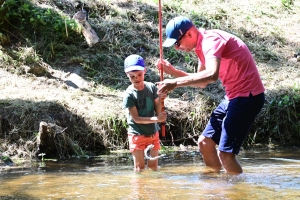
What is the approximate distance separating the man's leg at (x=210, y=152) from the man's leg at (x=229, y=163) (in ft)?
1.07

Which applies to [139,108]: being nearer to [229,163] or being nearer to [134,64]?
[134,64]

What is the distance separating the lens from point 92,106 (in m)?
7.30

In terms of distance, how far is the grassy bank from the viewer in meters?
6.86

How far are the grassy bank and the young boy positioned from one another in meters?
1.64

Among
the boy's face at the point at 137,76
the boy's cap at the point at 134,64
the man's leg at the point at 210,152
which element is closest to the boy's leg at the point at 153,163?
the man's leg at the point at 210,152

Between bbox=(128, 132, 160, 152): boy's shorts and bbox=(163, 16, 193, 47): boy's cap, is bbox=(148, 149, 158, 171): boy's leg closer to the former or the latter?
bbox=(128, 132, 160, 152): boy's shorts

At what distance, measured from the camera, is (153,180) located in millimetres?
4668

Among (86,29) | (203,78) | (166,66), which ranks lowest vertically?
(203,78)

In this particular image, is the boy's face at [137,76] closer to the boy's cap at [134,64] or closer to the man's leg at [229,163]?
the boy's cap at [134,64]

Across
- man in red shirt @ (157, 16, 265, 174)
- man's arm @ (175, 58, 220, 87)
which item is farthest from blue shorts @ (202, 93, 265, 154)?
man's arm @ (175, 58, 220, 87)

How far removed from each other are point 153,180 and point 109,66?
457 cm

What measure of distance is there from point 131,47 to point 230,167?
205 inches

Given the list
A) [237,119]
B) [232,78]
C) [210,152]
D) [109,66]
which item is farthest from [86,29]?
[237,119]

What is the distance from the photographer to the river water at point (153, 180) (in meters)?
3.98
